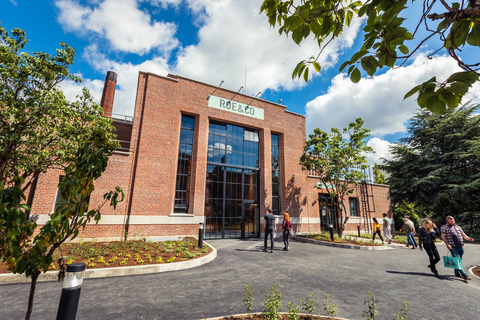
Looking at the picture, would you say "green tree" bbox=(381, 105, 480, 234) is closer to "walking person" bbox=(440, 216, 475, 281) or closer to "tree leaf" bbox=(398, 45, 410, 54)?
"walking person" bbox=(440, 216, 475, 281)

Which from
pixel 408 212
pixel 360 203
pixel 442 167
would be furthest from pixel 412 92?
pixel 408 212

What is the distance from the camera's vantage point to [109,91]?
21984mm

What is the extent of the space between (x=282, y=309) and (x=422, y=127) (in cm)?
3140

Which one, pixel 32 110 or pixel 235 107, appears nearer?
pixel 32 110

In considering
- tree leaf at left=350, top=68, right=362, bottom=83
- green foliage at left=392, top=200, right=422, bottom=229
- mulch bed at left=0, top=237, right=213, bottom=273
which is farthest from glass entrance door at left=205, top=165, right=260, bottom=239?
green foliage at left=392, top=200, right=422, bottom=229

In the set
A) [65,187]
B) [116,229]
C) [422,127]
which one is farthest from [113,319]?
[422,127]

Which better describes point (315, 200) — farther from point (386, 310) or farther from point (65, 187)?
point (65, 187)

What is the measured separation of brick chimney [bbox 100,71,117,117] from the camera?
2138 cm

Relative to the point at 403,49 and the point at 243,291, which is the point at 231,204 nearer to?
the point at 243,291

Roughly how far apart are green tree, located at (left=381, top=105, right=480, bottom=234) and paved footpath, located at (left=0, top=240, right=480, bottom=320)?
19.3 m

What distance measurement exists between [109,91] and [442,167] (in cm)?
3568

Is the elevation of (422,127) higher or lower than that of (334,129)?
higher

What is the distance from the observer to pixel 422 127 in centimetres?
2603

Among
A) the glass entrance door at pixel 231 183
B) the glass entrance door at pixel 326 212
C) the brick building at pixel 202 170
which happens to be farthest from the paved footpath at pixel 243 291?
the glass entrance door at pixel 326 212
